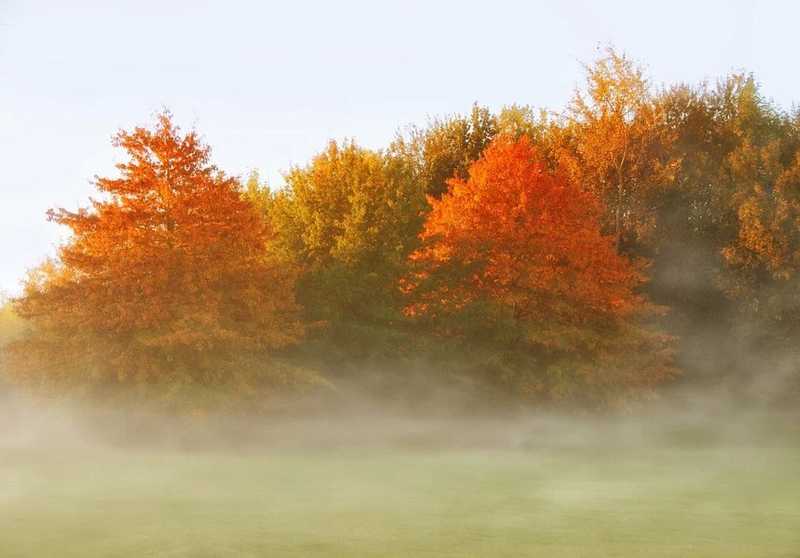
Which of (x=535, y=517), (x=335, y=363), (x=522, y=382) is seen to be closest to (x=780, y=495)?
(x=535, y=517)

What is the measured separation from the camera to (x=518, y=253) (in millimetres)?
43375

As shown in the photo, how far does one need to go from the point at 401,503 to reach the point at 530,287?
18.9 metres

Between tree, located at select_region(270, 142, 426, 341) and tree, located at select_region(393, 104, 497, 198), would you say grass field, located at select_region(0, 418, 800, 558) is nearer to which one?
tree, located at select_region(270, 142, 426, 341)

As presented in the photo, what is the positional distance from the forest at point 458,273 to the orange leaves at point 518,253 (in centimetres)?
8

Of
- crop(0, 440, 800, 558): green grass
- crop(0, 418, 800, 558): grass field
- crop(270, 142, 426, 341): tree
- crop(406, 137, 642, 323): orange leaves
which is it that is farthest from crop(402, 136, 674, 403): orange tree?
crop(0, 440, 800, 558): green grass

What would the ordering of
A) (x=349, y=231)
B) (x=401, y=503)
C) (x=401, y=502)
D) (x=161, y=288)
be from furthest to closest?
1. (x=349, y=231)
2. (x=161, y=288)
3. (x=401, y=502)
4. (x=401, y=503)

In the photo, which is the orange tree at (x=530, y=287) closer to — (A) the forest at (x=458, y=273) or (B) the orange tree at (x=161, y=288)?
(A) the forest at (x=458, y=273)

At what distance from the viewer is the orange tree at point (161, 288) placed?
117ft

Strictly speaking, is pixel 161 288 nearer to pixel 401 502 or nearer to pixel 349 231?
pixel 349 231

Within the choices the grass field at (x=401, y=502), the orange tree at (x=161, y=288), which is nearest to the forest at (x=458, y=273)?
the orange tree at (x=161, y=288)

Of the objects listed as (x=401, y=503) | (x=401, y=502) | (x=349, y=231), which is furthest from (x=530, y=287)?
(x=401, y=503)

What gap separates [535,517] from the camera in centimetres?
2334

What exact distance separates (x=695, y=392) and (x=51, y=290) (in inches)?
1145

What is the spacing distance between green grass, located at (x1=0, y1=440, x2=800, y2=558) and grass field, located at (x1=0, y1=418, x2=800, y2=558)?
0.05 metres
